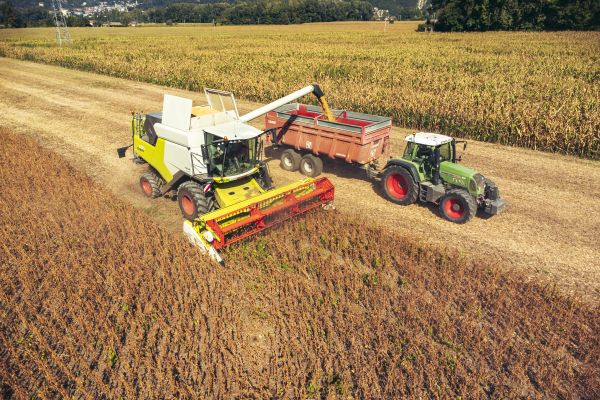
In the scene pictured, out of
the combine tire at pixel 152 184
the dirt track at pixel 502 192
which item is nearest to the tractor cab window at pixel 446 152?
the dirt track at pixel 502 192

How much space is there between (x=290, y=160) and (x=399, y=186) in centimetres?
413

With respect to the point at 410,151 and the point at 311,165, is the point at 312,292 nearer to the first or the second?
the point at 410,151

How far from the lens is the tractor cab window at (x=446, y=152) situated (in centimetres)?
999

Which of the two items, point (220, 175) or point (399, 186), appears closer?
point (220, 175)

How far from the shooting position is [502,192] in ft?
38.5

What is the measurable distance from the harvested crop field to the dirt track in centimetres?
119

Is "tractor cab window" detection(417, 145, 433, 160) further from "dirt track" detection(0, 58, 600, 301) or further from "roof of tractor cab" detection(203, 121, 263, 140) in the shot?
"roof of tractor cab" detection(203, 121, 263, 140)

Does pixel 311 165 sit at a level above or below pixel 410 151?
below

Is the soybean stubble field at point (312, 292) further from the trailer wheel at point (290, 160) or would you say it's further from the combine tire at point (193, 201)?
the combine tire at point (193, 201)

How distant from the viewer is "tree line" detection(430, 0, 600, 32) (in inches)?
2314

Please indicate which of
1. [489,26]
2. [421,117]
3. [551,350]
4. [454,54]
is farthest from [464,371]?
[489,26]

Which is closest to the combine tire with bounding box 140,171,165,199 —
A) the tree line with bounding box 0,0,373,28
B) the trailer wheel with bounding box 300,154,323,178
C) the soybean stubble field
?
the soybean stubble field

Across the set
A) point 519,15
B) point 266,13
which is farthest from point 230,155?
point 266,13

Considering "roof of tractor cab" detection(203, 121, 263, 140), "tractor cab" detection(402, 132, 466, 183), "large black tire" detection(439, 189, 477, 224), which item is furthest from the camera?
"tractor cab" detection(402, 132, 466, 183)
